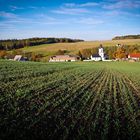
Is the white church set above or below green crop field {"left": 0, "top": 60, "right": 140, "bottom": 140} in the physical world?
below

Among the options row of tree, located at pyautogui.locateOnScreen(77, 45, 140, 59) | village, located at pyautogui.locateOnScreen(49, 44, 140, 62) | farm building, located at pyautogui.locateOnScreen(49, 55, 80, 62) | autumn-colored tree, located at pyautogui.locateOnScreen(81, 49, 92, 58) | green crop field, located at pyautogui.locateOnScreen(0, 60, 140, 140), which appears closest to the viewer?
green crop field, located at pyautogui.locateOnScreen(0, 60, 140, 140)

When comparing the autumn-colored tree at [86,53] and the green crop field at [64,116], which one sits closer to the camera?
the green crop field at [64,116]

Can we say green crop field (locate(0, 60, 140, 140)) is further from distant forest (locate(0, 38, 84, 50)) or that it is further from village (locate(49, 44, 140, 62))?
distant forest (locate(0, 38, 84, 50))

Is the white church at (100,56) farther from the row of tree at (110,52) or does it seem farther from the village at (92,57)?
the row of tree at (110,52)

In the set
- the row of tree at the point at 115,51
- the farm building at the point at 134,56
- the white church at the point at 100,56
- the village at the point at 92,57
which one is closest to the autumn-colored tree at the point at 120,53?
the row of tree at the point at 115,51

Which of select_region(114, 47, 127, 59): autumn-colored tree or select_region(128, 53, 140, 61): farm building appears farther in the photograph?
select_region(114, 47, 127, 59): autumn-colored tree

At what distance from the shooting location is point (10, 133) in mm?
8836

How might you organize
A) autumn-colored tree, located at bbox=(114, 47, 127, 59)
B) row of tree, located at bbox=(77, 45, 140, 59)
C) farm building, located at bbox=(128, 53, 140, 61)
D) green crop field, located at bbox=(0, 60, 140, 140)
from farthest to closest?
row of tree, located at bbox=(77, 45, 140, 59) < autumn-colored tree, located at bbox=(114, 47, 127, 59) < farm building, located at bbox=(128, 53, 140, 61) < green crop field, located at bbox=(0, 60, 140, 140)

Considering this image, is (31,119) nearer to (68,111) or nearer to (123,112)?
(68,111)

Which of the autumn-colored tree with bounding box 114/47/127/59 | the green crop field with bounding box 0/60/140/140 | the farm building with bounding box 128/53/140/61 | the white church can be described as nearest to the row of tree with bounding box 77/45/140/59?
the autumn-colored tree with bounding box 114/47/127/59

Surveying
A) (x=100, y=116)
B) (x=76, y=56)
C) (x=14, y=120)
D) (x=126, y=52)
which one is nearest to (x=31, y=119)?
(x=14, y=120)

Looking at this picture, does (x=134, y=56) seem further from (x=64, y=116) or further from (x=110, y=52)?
(x=64, y=116)

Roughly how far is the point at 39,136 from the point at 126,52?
137 meters

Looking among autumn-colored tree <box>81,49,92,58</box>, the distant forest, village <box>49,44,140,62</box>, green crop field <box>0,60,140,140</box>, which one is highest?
the distant forest
